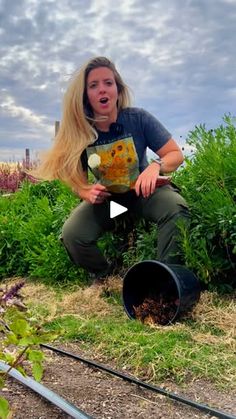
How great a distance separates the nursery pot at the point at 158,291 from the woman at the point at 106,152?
0.16 m

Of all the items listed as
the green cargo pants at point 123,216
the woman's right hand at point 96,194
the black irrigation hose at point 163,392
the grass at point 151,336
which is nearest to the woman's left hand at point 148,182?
the green cargo pants at point 123,216

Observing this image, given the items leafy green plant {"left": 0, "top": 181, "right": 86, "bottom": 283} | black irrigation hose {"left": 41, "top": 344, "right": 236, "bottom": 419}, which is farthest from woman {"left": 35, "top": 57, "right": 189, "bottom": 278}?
black irrigation hose {"left": 41, "top": 344, "right": 236, "bottom": 419}

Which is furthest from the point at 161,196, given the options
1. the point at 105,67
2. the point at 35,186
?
the point at 35,186

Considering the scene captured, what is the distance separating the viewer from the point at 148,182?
11.0 ft

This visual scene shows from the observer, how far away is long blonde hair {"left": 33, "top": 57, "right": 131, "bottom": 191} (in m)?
3.67

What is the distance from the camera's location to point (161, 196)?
141 inches

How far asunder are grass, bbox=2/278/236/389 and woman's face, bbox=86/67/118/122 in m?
1.29

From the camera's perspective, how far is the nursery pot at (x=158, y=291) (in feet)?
10.0

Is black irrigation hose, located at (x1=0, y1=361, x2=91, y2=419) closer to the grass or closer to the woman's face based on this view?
the grass

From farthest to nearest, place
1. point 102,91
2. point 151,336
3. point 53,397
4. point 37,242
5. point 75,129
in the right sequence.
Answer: point 37,242 < point 75,129 < point 102,91 < point 151,336 < point 53,397

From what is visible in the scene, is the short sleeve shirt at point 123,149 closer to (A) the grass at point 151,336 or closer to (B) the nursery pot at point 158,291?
(B) the nursery pot at point 158,291

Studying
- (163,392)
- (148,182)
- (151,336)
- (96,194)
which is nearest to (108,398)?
(163,392)

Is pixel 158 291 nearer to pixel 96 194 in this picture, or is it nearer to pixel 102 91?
pixel 96 194

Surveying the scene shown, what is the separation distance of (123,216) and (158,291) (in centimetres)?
68
